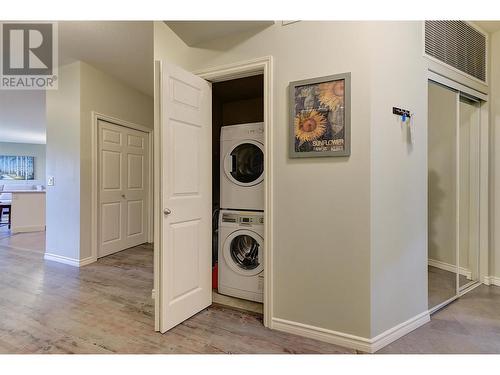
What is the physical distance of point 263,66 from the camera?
2051mm

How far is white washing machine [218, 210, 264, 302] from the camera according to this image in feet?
8.13

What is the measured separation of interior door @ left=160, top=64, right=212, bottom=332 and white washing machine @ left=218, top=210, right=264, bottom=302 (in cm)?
24

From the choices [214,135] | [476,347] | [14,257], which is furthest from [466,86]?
[14,257]

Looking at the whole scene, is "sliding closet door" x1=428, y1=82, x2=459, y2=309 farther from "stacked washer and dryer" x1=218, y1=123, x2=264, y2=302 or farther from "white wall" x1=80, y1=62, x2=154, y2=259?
"white wall" x1=80, y1=62, x2=154, y2=259

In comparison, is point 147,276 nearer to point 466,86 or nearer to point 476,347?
point 476,347

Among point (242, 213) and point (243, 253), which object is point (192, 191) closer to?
point (242, 213)

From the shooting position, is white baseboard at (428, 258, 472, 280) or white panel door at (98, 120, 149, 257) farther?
white panel door at (98, 120, 149, 257)

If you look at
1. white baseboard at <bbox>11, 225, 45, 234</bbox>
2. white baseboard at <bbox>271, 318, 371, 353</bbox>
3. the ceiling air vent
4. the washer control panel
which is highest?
the ceiling air vent

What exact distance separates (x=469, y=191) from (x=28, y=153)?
12061 mm

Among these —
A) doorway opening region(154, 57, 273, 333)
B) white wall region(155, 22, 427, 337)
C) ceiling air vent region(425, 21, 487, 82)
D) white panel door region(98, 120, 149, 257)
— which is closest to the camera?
white wall region(155, 22, 427, 337)

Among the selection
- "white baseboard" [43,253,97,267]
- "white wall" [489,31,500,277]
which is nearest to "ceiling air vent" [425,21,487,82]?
"white wall" [489,31,500,277]

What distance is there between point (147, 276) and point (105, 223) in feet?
4.18

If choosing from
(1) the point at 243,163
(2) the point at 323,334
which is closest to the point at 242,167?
(1) the point at 243,163

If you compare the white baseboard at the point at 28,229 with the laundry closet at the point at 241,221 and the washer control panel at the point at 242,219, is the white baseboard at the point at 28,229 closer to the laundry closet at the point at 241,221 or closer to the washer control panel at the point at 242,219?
the laundry closet at the point at 241,221
